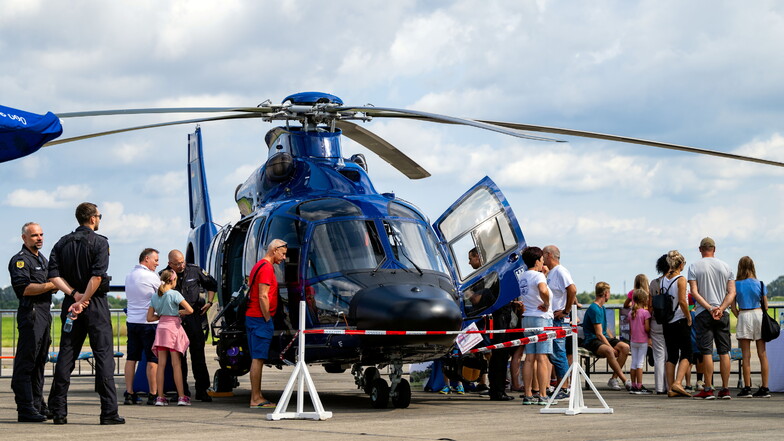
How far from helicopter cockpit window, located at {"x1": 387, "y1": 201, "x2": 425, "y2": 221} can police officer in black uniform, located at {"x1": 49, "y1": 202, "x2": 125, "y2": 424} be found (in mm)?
3491

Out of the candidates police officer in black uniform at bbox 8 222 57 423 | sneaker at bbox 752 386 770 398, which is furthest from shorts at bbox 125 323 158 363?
→ sneaker at bbox 752 386 770 398

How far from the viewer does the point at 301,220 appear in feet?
38.5

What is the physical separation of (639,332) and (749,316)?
1.68m

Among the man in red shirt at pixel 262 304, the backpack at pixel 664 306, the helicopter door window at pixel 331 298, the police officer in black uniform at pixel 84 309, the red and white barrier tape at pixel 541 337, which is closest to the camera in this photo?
the police officer in black uniform at pixel 84 309

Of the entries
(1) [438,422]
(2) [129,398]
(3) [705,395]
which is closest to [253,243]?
(2) [129,398]

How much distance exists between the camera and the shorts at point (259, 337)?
11328mm

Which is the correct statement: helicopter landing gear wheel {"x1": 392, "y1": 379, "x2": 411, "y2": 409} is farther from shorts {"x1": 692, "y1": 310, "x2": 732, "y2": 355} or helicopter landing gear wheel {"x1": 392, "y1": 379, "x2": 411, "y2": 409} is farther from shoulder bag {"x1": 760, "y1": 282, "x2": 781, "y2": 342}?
shoulder bag {"x1": 760, "y1": 282, "x2": 781, "y2": 342}

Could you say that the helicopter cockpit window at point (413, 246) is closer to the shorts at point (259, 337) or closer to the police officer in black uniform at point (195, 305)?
the shorts at point (259, 337)

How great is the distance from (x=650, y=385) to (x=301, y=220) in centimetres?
683

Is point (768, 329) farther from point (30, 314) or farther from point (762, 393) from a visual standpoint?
point (30, 314)

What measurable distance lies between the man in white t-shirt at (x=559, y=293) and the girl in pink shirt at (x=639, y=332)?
183 centimetres

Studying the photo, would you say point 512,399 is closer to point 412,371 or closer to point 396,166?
point 412,371

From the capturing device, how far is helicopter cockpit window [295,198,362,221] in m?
11.6

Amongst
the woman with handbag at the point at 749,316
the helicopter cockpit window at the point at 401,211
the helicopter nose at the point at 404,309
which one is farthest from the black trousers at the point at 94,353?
the woman with handbag at the point at 749,316
